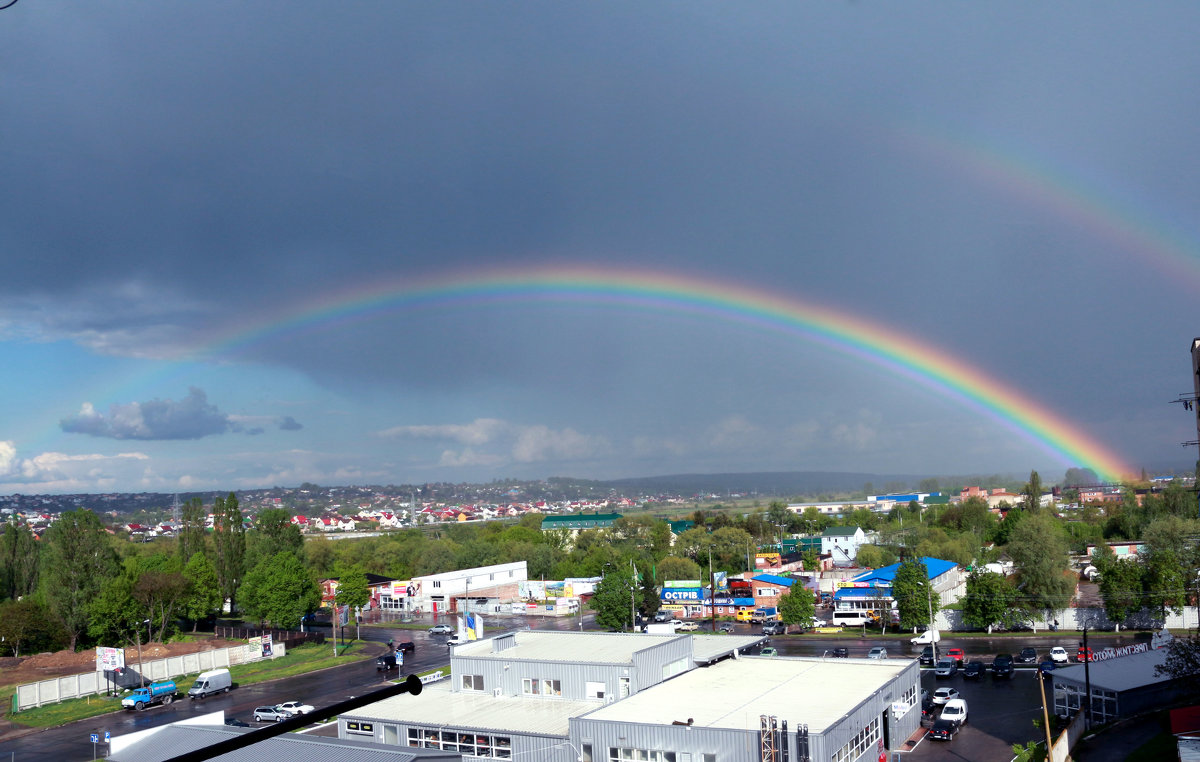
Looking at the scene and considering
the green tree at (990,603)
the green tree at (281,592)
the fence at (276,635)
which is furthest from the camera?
the green tree at (281,592)

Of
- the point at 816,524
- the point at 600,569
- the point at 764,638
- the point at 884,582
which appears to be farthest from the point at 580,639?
the point at 816,524

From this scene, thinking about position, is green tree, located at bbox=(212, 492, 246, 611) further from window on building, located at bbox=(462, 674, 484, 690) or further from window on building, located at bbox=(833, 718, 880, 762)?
window on building, located at bbox=(833, 718, 880, 762)

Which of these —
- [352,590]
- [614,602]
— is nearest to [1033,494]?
[614,602]

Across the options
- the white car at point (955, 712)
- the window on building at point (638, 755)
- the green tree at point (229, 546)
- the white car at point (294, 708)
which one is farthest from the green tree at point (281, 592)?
the white car at point (955, 712)

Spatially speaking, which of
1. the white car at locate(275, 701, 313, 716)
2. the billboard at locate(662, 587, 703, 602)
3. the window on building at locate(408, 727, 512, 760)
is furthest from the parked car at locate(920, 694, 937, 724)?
the billboard at locate(662, 587, 703, 602)

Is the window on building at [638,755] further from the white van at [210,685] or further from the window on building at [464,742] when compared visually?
the white van at [210,685]

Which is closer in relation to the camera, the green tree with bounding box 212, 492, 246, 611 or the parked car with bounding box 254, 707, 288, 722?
the parked car with bounding box 254, 707, 288, 722

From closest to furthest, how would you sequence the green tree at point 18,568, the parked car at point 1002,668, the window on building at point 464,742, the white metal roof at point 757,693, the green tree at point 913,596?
the white metal roof at point 757,693 → the window on building at point 464,742 → the parked car at point 1002,668 → the green tree at point 913,596 → the green tree at point 18,568
